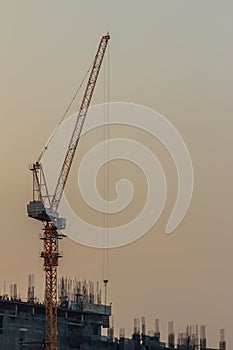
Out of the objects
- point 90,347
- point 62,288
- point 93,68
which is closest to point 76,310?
point 62,288

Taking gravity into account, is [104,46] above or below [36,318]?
above

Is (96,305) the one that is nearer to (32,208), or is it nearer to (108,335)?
(108,335)

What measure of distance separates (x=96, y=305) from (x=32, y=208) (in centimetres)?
2745

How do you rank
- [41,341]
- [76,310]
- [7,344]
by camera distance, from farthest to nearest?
[76,310], [41,341], [7,344]

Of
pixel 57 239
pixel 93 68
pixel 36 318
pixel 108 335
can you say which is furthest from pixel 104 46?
pixel 108 335

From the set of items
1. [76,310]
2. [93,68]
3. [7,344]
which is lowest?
[7,344]

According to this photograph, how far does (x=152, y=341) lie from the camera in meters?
106

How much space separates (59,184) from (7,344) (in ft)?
63.8

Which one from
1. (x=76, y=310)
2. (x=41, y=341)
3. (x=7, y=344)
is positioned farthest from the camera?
(x=76, y=310)

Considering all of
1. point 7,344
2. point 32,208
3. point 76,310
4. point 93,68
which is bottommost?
point 7,344

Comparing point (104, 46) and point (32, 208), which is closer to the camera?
point (32, 208)

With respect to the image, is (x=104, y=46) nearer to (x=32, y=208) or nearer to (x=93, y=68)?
(x=93, y=68)

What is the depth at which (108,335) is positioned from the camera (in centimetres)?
10606

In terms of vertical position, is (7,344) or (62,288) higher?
(62,288)
